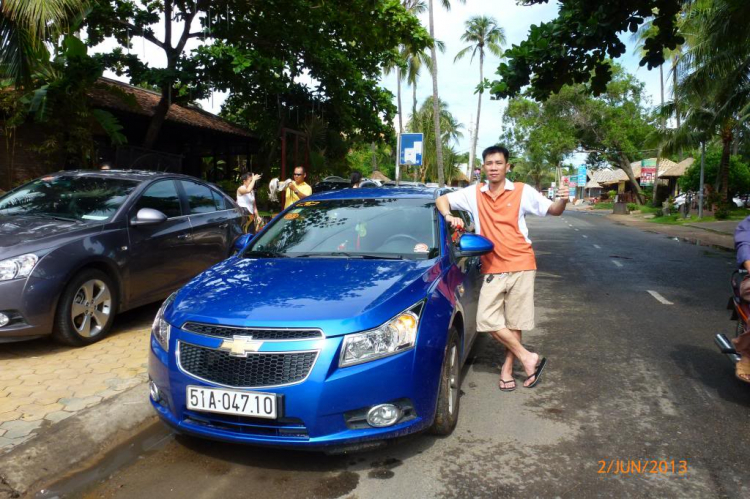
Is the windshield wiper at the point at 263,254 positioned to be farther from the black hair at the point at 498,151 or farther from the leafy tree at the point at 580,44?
the leafy tree at the point at 580,44

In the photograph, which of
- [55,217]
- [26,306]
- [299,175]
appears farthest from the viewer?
[299,175]

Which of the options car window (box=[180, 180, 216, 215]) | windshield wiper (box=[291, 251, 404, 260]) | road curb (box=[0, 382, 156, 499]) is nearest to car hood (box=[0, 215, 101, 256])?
car window (box=[180, 180, 216, 215])

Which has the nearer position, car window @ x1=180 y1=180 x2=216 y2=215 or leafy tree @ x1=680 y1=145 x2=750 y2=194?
car window @ x1=180 y1=180 x2=216 y2=215

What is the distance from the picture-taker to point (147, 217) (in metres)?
5.36

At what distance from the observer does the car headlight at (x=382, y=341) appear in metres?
2.79

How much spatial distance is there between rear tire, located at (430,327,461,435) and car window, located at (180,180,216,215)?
4.05 metres

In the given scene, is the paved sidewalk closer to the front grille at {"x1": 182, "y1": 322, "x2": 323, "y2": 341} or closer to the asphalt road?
the asphalt road

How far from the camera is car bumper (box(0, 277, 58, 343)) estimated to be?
435 cm

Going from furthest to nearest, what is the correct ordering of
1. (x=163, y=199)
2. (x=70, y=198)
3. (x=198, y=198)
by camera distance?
1. (x=198, y=198)
2. (x=163, y=199)
3. (x=70, y=198)

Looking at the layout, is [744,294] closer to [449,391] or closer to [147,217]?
[449,391]

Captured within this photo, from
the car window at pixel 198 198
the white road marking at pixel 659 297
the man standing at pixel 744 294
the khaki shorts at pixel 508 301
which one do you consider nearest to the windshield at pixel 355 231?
the khaki shorts at pixel 508 301

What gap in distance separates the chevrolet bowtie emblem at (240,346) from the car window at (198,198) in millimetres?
3955

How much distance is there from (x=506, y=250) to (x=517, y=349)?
0.76 m

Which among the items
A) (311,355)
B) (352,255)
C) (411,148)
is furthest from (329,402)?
(411,148)
